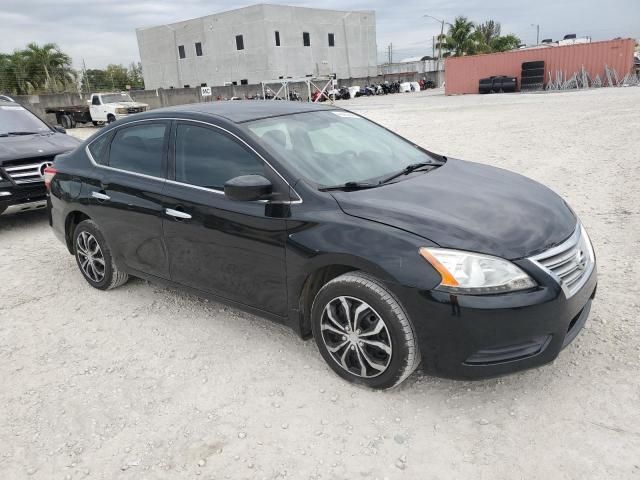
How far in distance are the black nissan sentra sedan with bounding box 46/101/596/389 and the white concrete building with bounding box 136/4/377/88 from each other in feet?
159

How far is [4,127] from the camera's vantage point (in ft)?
25.4

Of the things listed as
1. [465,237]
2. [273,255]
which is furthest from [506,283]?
[273,255]

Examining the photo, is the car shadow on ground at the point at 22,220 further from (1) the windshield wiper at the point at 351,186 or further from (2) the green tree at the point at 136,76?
(2) the green tree at the point at 136,76

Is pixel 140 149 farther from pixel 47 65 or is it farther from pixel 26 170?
pixel 47 65

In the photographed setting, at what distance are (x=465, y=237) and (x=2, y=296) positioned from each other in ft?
14.1

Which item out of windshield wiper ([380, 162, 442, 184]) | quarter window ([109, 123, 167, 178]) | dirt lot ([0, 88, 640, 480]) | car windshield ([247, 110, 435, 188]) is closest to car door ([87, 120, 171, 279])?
quarter window ([109, 123, 167, 178])

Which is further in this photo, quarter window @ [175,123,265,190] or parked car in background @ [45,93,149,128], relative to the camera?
parked car in background @ [45,93,149,128]

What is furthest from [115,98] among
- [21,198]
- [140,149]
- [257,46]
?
[257,46]

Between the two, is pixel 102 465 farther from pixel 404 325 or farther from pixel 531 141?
pixel 531 141

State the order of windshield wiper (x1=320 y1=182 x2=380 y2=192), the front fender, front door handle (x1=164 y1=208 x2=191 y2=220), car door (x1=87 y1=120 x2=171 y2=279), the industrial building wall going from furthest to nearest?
1. the industrial building wall
2. car door (x1=87 y1=120 x2=171 y2=279)
3. front door handle (x1=164 y1=208 x2=191 y2=220)
4. windshield wiper (x1=320 y1=182 x2=380 y2=192)
5. the front fender

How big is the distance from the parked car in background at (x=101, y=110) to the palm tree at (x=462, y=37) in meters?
40.4

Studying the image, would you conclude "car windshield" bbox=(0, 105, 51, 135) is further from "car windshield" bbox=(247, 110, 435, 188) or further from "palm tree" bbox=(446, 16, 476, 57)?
"palm tree" bbox=(446, 16, 476, 57)

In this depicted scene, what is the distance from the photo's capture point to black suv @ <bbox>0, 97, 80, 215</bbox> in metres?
6.72

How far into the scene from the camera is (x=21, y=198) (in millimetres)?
6793
